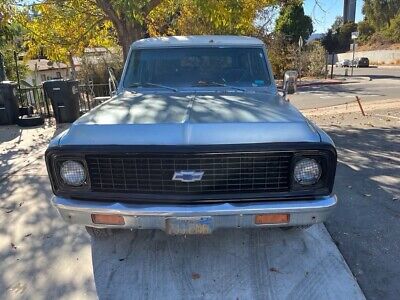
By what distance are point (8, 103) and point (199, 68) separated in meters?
7.55

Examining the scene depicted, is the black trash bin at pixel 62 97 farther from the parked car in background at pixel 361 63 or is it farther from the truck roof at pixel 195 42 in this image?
the parked car in background at pixel 361 63

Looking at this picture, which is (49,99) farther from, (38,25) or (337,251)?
(337,251)

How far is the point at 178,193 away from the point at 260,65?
225 cm

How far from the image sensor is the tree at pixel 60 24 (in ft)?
31.5

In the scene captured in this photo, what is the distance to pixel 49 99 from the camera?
10445mm

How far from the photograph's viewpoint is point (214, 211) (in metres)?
2.85

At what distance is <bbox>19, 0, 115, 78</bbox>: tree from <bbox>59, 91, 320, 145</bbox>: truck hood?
7027 mm

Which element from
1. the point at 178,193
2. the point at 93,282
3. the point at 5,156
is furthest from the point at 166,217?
the point at 5,156

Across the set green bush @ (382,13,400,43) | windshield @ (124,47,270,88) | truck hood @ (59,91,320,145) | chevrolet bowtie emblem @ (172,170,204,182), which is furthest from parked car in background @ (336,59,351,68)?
chevrolet bowtie emblem @ (172,170,204,182)

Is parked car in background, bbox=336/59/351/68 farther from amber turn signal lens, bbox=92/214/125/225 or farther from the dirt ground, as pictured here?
amber turn signal lens, bbox=92/214/125/225

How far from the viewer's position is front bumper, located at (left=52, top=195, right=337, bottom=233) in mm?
2859

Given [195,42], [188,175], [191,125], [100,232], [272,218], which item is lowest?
[100,232]

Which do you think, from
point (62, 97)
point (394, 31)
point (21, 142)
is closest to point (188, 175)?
point (21, 142)

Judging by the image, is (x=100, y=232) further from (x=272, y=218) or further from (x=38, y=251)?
(x=272, y=218)
